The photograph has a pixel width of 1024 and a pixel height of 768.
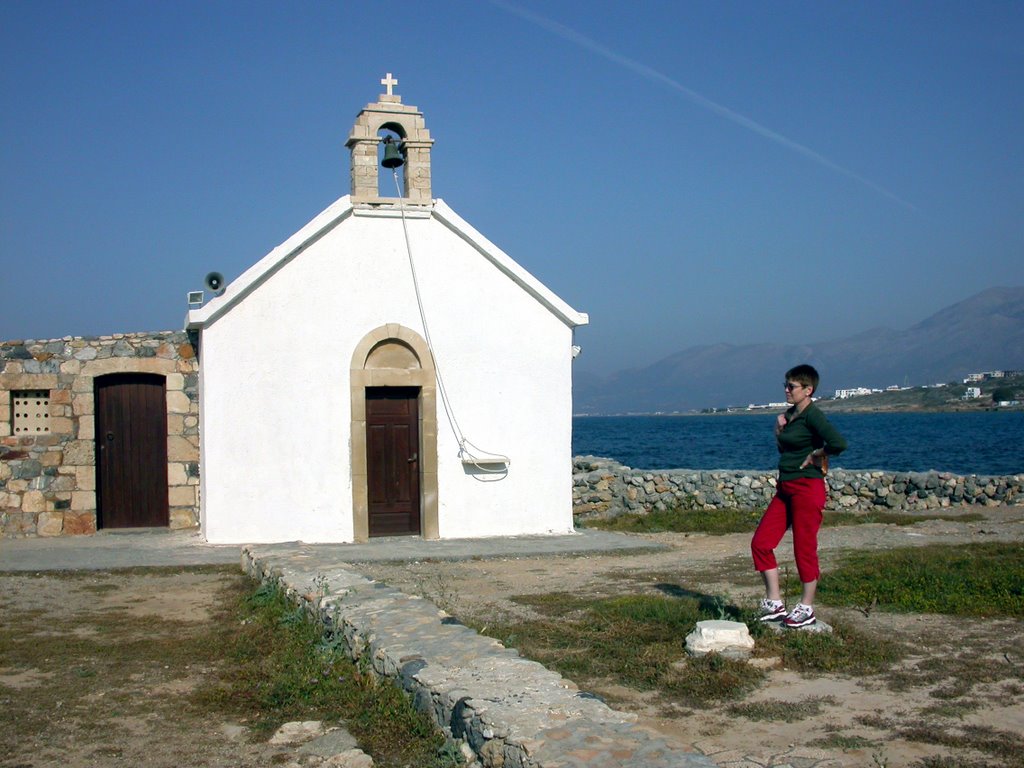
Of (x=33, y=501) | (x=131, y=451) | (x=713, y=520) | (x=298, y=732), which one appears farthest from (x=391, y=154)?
(x=298, y=732)

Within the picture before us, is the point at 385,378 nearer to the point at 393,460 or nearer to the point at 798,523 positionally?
the point at 393,460

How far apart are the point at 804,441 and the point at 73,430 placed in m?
10.9

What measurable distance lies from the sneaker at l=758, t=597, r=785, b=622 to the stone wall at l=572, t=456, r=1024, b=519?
12.2 meters

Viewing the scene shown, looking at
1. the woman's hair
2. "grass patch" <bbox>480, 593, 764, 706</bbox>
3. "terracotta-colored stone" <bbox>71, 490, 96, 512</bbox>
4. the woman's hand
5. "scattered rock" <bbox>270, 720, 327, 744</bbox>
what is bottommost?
"scattered rock" <bbox>270, 720, 327, 744</bbox>

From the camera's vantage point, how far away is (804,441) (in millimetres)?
7520

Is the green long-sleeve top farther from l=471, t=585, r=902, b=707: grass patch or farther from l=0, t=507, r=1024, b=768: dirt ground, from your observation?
l=0, t=507, r=1024, b=768: dirt ground

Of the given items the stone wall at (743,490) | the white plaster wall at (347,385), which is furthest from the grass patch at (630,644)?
the stone wall at (743,490)

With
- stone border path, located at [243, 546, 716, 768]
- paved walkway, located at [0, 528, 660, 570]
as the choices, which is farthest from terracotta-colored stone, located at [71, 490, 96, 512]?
stone border path, located at [243, 546, 716, 768]

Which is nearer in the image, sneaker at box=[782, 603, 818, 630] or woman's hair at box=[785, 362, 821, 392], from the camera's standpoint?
sneaker at box=[782, 603, 818, 630]

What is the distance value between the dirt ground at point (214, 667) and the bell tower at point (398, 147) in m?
5.28

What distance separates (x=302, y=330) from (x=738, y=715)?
949 cm

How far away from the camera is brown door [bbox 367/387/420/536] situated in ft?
47.7

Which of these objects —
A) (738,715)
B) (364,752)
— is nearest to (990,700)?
(738,715)

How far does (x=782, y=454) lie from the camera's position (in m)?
7.64
